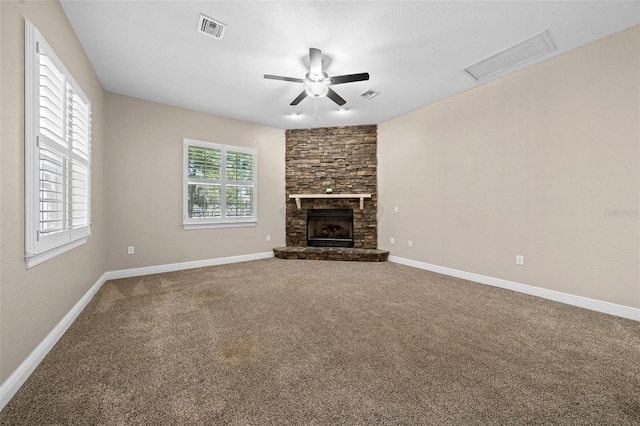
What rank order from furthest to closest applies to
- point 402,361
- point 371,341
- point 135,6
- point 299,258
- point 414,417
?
1. point 299,258
2. point 135,6
3. point 371,341
4. point 402,361
5. point 414,417

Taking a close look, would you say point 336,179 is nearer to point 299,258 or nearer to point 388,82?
point 299,258

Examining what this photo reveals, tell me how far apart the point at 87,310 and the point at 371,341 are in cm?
289

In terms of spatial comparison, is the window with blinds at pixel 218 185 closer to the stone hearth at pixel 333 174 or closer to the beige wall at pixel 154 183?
the beige wall at pixel 154 183

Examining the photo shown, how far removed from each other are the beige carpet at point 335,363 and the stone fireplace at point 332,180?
2.67m

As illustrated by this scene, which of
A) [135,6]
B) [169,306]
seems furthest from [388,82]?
[169,306]

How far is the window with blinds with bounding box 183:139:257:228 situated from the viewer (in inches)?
184

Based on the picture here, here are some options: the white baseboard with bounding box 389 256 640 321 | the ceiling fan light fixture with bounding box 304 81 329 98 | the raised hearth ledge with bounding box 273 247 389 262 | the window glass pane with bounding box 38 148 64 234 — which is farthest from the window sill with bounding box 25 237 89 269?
the white baseboard with bounding box 389 256 640 321

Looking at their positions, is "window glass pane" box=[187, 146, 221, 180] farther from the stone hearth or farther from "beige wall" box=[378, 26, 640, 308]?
"beige wall" box=[378, 26, 640, 308]

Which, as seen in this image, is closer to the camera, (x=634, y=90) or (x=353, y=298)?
(x=634, y=90)

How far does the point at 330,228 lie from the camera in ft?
19.8

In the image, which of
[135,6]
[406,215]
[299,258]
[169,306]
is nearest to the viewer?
[135,6]

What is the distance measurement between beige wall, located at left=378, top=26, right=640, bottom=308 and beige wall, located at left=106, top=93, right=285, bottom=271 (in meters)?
3.68

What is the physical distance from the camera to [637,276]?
2576 millimetres

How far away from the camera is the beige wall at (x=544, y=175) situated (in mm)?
2674
